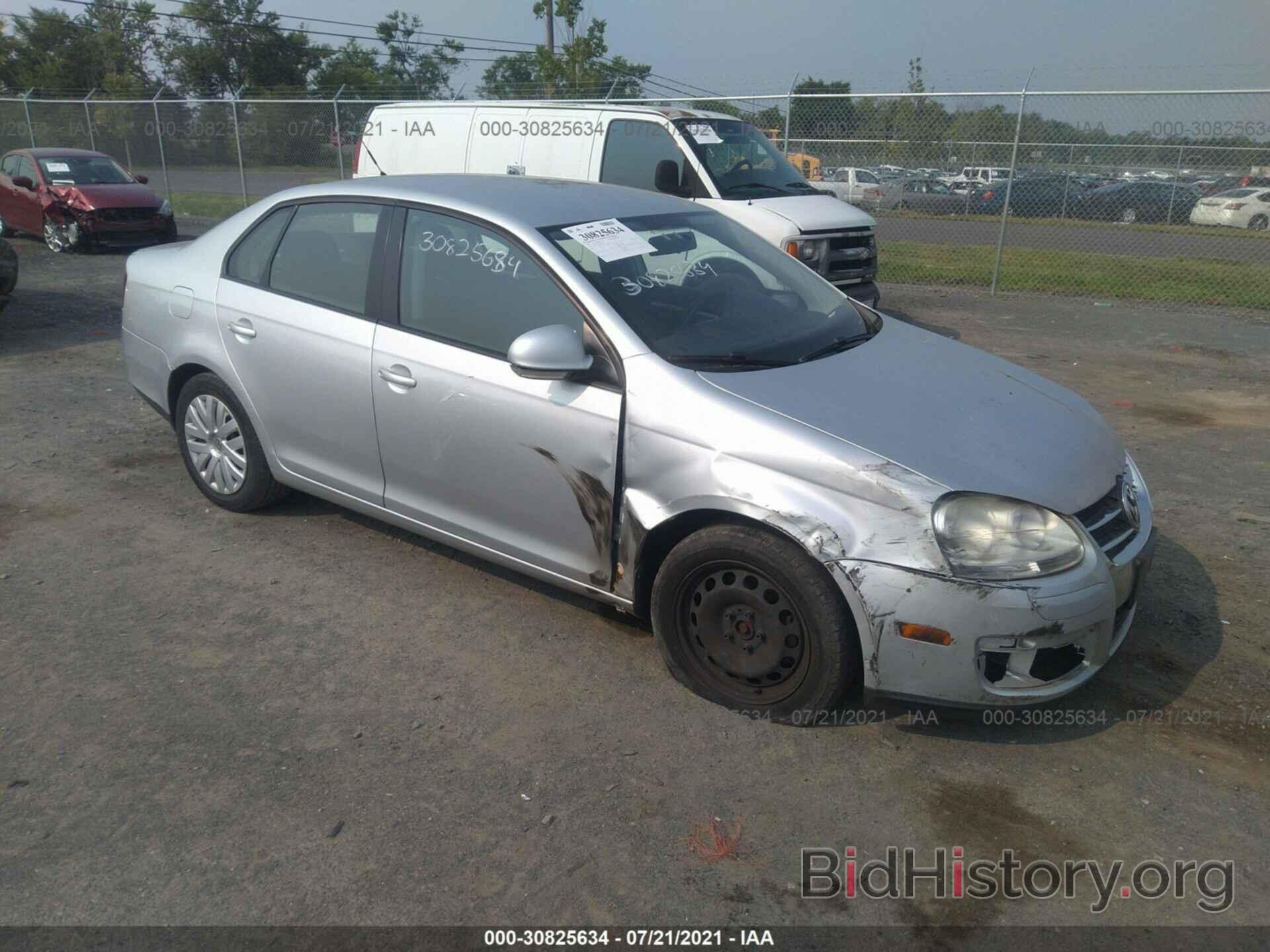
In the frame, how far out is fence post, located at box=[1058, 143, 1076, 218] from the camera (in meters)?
13.7

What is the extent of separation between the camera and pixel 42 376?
7.91 m

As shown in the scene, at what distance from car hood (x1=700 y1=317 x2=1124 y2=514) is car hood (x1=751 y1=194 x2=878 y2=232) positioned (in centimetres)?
541

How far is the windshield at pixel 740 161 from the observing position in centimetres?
969

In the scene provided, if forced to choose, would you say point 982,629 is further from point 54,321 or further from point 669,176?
point 54,321

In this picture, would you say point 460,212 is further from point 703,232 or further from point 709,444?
point 709,444

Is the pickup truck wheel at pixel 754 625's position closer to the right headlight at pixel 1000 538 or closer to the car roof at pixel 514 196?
the right headlight at pixel 1000 538

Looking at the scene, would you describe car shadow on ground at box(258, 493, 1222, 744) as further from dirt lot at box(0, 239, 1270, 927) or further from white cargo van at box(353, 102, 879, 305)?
white cargo van at box(353, 102, 879, 305)

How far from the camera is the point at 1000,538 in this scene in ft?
10.1

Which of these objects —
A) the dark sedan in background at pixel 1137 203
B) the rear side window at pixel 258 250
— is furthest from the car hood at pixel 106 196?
the dark sedan in background at pixel 1137 203

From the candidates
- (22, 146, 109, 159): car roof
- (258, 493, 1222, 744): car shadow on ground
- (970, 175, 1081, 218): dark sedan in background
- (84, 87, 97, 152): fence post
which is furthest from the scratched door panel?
(84, 87, 97, 152): fence post

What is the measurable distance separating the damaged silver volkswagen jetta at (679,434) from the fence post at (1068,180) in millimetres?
10897

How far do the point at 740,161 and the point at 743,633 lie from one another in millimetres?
7595

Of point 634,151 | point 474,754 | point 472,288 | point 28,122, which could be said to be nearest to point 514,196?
point 472,288

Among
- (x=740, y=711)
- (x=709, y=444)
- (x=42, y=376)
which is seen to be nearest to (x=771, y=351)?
(x=709, y=444)
